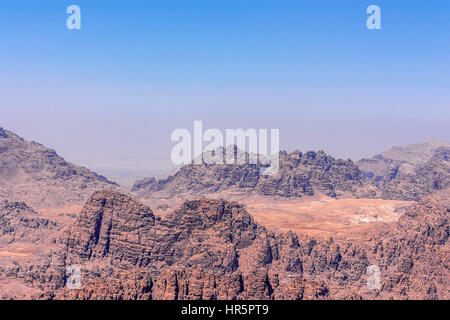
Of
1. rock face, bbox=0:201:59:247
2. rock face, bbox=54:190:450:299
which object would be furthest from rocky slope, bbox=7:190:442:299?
rock face, bbox=0:201:59:247

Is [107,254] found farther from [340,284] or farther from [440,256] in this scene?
[440,256]

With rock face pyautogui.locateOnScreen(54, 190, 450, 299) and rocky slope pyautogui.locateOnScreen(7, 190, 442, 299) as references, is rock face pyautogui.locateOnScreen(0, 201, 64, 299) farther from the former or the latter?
rock face pyautogui.locateOnScreen(54, 190, 450, 299)

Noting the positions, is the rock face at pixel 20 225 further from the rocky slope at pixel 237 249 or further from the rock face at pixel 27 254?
the rocky slope at pixel 237 249

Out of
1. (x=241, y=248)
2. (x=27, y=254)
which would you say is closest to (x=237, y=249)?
(x=241, y=248)

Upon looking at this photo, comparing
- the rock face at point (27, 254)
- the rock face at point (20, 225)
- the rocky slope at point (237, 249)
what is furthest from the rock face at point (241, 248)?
the rock face at point (20, 225)

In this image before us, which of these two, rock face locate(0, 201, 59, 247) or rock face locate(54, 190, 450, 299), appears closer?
rock face locate(54, 190, 450, 299)
